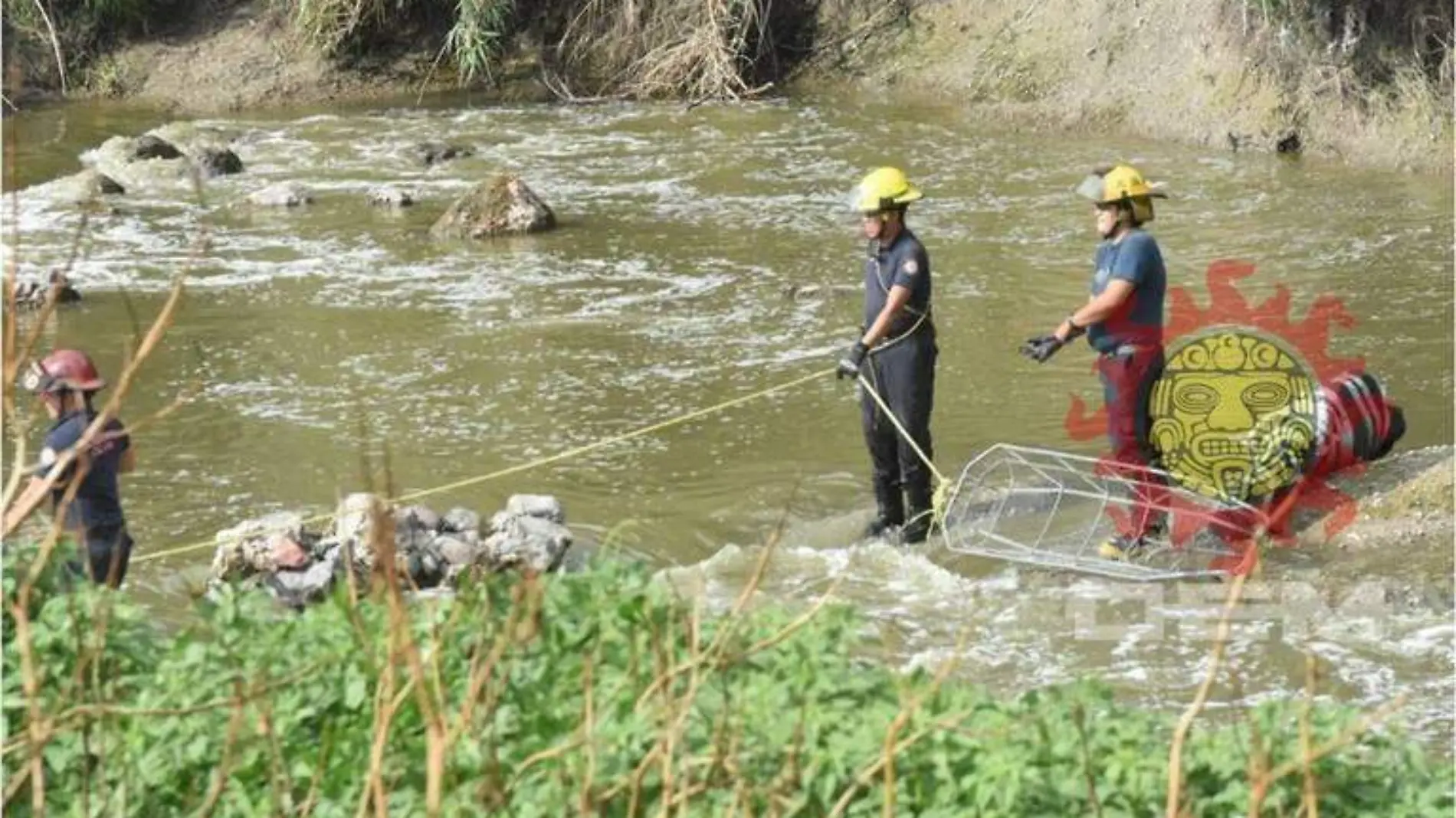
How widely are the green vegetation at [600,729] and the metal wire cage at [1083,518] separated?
3414 mm

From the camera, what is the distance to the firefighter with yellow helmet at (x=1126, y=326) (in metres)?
9.38

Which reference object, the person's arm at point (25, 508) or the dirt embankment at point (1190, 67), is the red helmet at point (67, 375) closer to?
the person's arm at point (25, 508)

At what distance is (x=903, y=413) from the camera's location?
1008cm

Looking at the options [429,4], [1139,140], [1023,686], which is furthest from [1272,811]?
[429,4]

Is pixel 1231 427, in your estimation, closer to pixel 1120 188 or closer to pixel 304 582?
pixel 1120 188

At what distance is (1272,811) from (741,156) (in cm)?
1477

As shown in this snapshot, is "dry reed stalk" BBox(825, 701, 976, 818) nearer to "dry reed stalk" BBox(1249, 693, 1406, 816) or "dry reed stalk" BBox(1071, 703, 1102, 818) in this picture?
"dry reed stalk" BBox(1071, 703, 1102, 818)

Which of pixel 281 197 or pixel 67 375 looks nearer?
pixel 67 375

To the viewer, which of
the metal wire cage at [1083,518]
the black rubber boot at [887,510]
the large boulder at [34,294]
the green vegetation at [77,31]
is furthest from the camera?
the green vegetation at [77,31]

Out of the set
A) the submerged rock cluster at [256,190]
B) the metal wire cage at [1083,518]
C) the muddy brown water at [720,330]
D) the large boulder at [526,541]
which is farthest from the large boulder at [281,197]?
the metal wire cage at [1083,518]

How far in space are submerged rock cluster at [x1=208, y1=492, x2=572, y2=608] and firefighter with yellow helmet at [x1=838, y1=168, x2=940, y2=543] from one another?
1470 millimetres

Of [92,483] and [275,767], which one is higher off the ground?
[275,767]

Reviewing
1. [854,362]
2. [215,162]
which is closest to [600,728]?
[854,362]

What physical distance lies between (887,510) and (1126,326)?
4.76 feet
